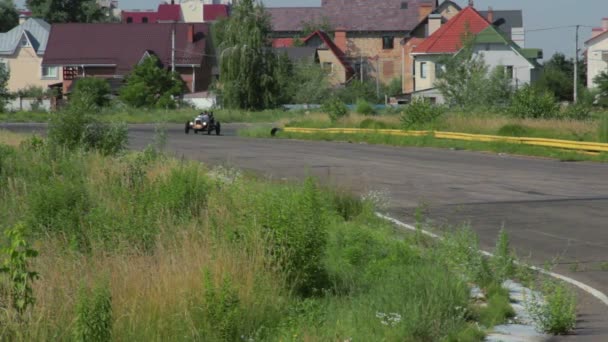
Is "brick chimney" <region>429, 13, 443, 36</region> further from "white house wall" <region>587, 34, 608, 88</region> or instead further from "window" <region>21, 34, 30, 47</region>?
"window" <region>21, 34, 30, 47</region>

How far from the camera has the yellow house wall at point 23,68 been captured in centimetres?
11300

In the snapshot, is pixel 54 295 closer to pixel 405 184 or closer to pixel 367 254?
pixel 367 254

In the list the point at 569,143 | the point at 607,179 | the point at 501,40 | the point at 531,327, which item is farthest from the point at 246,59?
the point at 531,327

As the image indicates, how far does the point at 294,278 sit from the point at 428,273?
4.35 ft

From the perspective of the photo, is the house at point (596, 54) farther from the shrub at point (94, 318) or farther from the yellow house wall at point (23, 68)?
the shrub at point (94, 318)

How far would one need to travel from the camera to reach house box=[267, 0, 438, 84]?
131 m

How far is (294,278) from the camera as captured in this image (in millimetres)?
11219

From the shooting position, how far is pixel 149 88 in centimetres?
9181

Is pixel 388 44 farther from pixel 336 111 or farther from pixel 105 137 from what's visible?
pixel 105 137

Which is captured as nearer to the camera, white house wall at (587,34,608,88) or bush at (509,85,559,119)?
bush at (509,85,559,119)

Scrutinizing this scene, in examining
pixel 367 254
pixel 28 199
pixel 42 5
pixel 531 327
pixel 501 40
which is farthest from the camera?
pixel 42 5

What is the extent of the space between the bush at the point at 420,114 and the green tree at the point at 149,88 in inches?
1680

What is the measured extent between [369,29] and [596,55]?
41.9m

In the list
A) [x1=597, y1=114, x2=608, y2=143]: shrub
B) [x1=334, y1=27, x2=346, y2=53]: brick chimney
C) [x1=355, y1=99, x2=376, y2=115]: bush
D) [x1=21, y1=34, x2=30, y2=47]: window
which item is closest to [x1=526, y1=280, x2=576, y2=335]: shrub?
[x1=597, y1=114, x2=608, y2=143]: shrub
